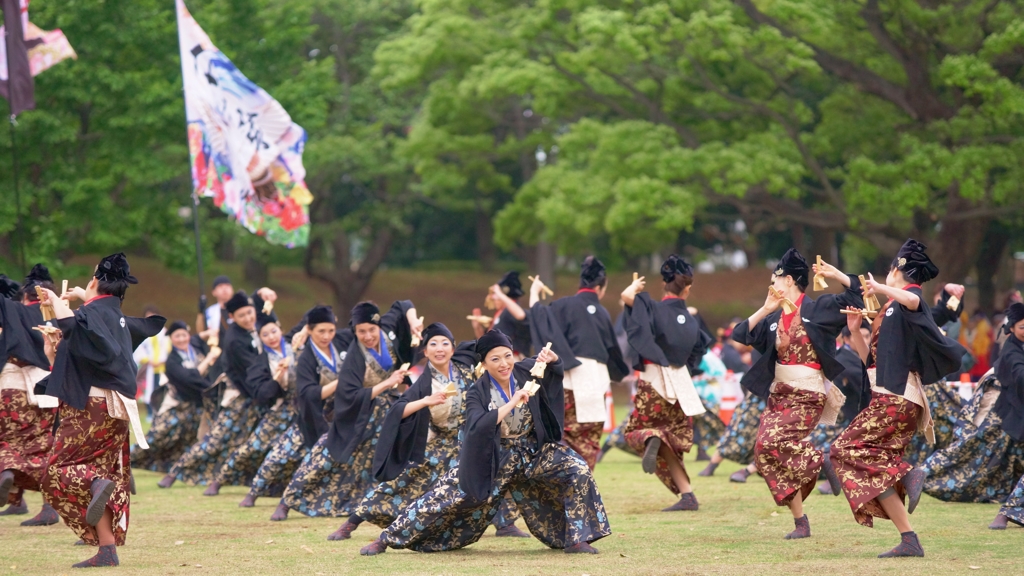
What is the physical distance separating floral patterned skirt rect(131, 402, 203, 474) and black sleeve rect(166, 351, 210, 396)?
0.23 meters

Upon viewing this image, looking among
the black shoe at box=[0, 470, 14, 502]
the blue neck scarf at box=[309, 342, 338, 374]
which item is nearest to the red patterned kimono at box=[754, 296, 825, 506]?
the blue neck scarf at box=[309, 342, 338, 374]

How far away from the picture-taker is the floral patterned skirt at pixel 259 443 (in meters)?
11.2

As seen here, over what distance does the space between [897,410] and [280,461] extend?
5.30 metres

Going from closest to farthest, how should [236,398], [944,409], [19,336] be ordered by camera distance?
[19,336] → [944,409] → [236,398]

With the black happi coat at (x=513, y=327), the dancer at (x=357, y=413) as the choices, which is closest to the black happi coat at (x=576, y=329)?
the black happi coat at (x=513, y=327)

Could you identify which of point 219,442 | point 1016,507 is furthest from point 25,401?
point 1016,507

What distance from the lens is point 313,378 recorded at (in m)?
10.0

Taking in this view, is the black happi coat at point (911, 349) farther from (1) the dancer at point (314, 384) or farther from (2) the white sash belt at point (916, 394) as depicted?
(1) the dancer at point (314, 384)

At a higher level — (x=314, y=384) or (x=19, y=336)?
(x=19, y=336)

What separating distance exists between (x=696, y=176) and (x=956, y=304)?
43.2 ft

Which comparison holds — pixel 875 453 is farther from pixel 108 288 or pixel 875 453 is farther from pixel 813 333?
pixel 108 288

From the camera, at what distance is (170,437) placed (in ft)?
42.4

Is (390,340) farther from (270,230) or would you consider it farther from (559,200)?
(559,200)

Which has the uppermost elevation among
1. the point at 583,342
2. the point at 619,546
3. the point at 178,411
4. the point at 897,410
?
the point at 583,342
